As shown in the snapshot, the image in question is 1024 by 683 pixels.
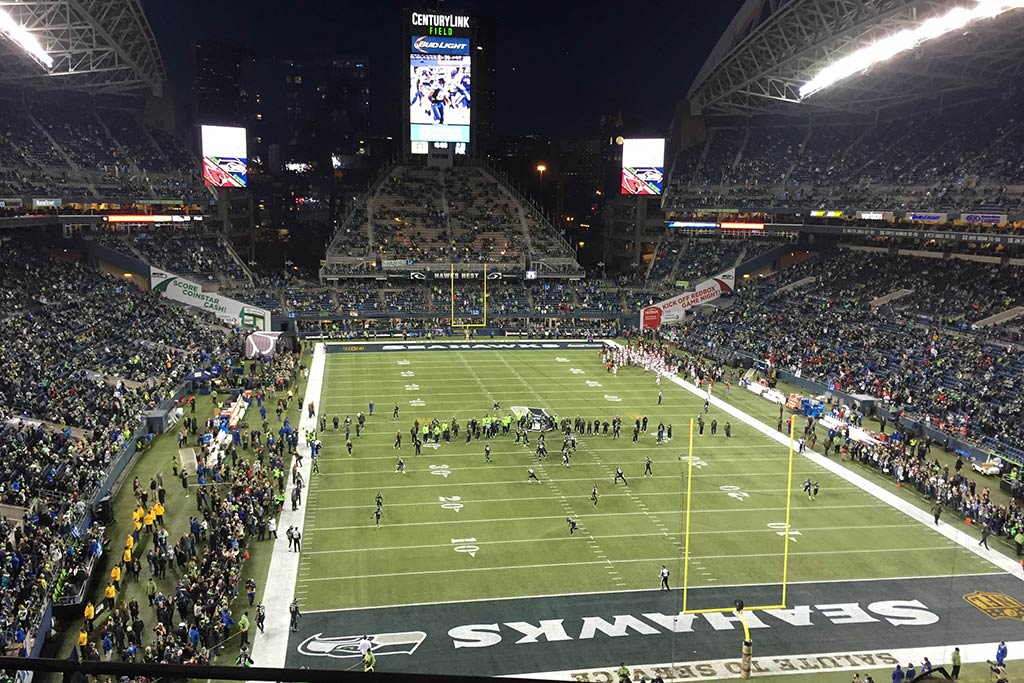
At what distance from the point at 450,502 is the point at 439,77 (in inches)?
2542

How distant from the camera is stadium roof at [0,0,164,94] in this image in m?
44.9

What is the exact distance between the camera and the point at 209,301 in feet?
195

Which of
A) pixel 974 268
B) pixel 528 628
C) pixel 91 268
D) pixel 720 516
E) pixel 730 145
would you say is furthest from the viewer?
pixel 730 145

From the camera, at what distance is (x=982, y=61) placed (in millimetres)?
52875

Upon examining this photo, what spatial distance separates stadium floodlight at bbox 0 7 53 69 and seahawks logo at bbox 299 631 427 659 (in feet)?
121

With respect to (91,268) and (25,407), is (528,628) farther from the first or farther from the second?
(91,268)

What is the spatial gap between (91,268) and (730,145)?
199ft

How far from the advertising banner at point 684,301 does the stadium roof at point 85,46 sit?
43.3m

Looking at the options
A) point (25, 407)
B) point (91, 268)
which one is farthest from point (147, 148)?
point (25, 407)

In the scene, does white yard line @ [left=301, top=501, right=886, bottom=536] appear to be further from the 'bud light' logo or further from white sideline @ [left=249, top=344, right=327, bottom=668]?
the 'bud light' logo

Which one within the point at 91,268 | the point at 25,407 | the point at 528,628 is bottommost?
the point at 528,628

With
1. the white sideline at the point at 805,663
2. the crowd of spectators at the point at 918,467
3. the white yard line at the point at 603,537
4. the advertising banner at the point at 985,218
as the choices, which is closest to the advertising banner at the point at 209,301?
the crowd of spectators at the point at 918,467

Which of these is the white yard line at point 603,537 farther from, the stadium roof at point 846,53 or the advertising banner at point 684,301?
the advertising banner at point 684,301

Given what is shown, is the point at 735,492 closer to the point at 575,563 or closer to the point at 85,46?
the point at 575,563
